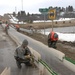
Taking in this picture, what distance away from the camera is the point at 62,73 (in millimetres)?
15164

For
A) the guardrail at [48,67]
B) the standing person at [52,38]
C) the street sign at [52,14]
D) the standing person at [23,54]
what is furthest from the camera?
the street sign at [52,14]

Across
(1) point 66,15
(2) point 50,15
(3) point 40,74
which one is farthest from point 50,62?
(1) point 66,15

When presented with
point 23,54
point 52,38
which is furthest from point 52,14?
point 23,54

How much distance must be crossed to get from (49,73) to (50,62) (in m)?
6.53

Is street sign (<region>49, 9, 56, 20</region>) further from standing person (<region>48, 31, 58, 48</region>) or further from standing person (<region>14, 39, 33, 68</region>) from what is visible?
standing person (<region>14, 39, 33, 68</region>)

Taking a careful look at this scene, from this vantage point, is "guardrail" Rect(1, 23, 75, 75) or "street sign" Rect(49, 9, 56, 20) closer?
"guardrail" Rect(1, 23, 75, 75)

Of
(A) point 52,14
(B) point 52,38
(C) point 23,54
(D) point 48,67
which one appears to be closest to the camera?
(D) point 48,67

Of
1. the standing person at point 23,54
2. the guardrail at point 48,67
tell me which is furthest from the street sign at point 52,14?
the standing person at point 23,54

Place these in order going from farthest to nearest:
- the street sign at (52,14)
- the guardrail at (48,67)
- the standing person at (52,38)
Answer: the street sign at (52,14) < the standing person at (52,38) < the guardrail at (48,67)

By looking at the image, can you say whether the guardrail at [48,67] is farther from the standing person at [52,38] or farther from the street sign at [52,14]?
the street sign at [52,14]

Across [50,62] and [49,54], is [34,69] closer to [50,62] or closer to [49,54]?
[50,62]

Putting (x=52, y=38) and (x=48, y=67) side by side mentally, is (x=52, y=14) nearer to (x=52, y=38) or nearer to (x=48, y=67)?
(x=52, y=38)

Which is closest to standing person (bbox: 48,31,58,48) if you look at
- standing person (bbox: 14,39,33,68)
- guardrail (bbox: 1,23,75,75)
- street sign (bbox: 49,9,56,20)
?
street sign (bbox: 49,9,56,20)

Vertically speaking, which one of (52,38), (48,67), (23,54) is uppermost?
(52,38)
